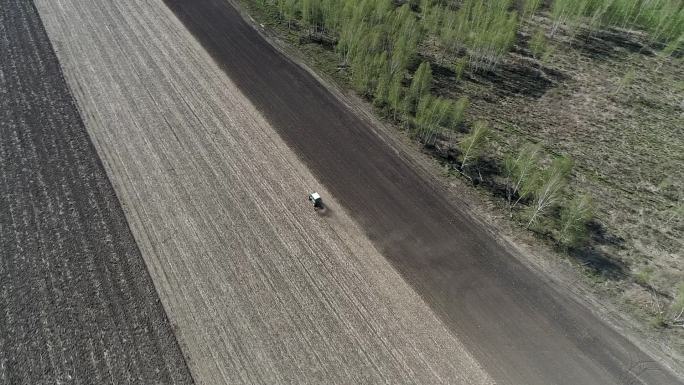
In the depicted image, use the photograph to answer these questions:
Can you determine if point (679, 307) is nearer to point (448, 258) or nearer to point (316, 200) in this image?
point (448, 258)

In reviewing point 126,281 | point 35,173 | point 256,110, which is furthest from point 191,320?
point 256,110

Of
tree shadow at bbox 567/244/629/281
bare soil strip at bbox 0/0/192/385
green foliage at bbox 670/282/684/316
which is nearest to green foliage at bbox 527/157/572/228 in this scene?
tree shadow at bbox 567/244/629/281

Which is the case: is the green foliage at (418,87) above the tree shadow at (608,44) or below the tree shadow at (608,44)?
below

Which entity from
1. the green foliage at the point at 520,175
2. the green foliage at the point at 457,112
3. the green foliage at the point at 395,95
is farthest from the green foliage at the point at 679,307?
the green foliage at the point at 395,95

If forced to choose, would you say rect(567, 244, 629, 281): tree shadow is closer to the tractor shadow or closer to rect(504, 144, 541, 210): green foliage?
rect(504, 144, 541, 210): green foliage

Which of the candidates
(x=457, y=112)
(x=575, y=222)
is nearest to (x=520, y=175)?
(x=575, y=222)

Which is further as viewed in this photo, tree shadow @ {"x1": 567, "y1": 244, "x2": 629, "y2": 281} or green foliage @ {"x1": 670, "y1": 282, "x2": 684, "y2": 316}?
tree shadow @ {"x1": 567, "y1": 244, "x2": 629, "y2": 281}

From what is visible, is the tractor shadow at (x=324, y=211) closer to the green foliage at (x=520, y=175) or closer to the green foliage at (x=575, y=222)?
the green foliage at (x=520, y=175)
